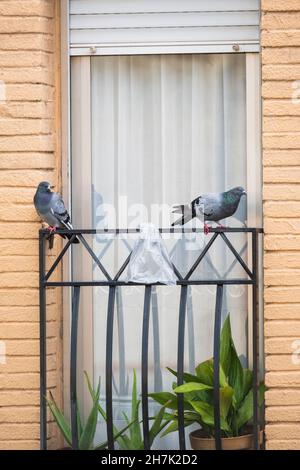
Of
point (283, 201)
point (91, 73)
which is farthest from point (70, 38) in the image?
point (283, 201)

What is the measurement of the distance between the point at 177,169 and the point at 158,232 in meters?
0.63

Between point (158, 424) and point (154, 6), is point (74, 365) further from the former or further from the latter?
point (154, 6)

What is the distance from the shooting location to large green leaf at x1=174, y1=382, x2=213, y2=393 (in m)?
5.97

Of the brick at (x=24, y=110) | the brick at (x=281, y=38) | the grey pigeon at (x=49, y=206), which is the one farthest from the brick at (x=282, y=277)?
the brick at (x=24, y=110)

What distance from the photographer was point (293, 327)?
20.4 ft

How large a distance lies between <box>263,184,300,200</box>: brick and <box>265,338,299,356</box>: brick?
813mm

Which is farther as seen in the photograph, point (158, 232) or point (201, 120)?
point (201, 120)

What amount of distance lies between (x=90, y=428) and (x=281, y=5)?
2712 millimetres

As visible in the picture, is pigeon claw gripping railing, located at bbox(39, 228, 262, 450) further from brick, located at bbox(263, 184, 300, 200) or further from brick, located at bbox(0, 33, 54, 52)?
brick, located at bbox(0, 33, 54, 52)

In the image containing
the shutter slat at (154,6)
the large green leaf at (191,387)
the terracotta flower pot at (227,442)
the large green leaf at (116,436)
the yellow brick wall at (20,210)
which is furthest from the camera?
the shutter slat at (154,6)

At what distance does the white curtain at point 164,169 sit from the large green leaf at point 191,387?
1.61 feet

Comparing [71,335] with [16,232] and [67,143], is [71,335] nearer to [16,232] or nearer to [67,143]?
[16,232]

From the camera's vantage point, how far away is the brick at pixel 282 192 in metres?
6.22

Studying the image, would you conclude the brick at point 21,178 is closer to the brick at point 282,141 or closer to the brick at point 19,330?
the brick at point 19,330
